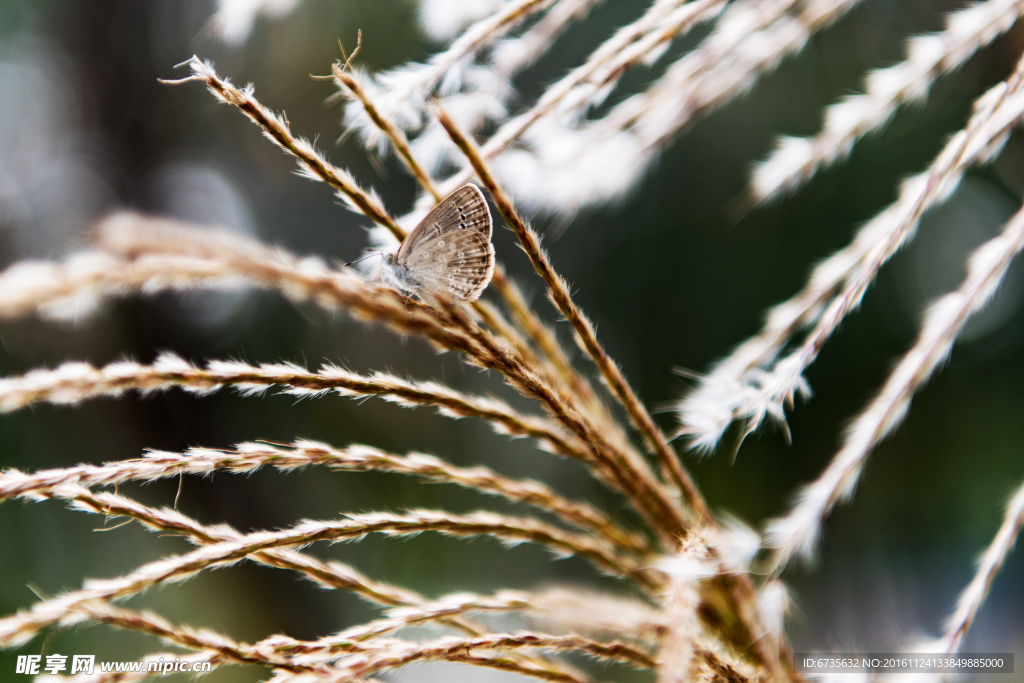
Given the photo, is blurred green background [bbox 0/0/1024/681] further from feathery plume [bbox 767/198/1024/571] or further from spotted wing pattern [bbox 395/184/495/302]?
feathery plume [bbox 767/198/1024/571]

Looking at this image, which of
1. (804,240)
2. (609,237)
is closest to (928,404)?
(804,240)

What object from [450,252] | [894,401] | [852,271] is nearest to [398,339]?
[450,252]

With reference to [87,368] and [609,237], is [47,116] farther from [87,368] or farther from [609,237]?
[87,368]

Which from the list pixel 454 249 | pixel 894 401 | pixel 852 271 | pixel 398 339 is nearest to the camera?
pixel 894 401

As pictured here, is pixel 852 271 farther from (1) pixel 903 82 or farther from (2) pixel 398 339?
(2) pixel 398 339

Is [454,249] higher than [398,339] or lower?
lower

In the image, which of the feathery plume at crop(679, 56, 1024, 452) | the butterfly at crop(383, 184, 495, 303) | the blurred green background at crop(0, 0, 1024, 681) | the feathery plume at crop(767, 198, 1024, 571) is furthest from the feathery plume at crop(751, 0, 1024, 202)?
the blurred green background at crop(0, 0, 1024, 681)

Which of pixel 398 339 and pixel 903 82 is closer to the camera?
pixel 903 82

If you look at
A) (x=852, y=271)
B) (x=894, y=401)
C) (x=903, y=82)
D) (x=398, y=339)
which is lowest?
(x=894, y=401)
